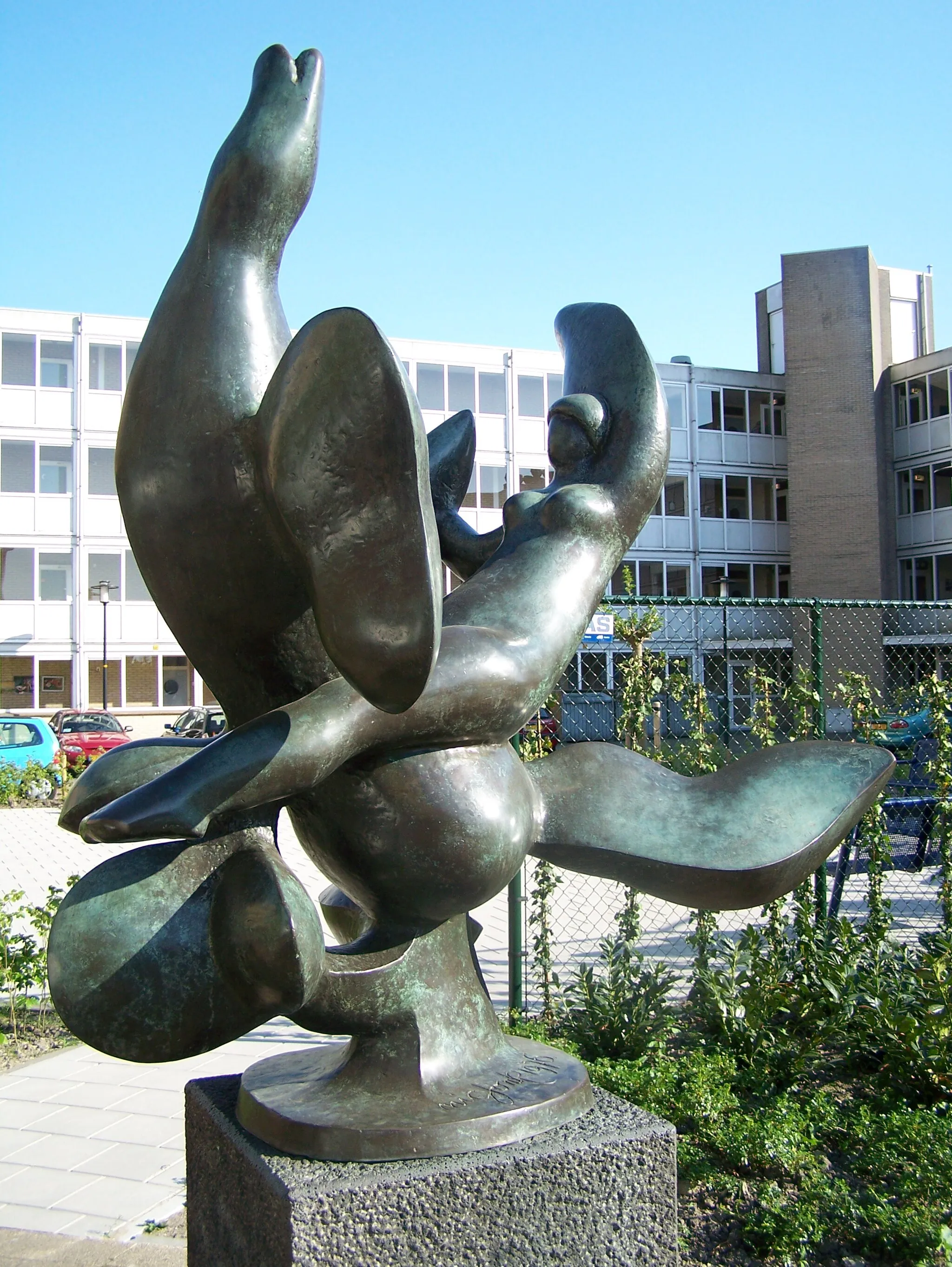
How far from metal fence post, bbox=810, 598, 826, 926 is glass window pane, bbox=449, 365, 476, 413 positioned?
24599mm

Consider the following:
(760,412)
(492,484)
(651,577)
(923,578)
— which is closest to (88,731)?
(492,484)

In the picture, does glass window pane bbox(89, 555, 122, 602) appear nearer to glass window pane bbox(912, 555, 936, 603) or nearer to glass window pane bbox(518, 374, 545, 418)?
glass window pane bbox(518, 374, 545, 418)

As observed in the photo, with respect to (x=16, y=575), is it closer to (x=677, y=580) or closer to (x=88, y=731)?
(x=88, y=731)

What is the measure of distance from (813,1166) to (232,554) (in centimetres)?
314

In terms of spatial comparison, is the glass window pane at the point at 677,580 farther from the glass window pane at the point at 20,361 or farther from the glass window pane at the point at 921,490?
the glass window pane at the point at 20,361

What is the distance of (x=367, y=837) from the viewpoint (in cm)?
217

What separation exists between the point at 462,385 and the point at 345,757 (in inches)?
1159

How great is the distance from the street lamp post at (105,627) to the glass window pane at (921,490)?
21962 mm

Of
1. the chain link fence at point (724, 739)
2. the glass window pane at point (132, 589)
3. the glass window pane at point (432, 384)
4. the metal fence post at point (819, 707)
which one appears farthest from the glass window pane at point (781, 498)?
the metal fence post at point (819, 707)

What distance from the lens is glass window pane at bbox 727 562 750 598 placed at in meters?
33.3

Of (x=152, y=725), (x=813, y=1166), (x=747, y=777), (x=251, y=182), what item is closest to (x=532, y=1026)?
(x=813, y=1166)

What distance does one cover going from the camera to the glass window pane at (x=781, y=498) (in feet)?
111

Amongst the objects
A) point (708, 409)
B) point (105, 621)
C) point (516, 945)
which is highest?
point (708, 409)

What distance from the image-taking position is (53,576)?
2831 centimetres
